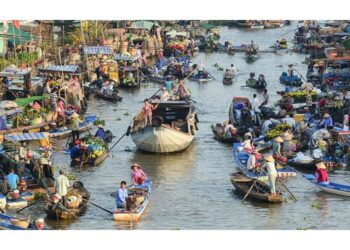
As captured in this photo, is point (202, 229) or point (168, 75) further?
point (168, 75)

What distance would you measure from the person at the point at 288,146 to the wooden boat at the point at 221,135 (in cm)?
158

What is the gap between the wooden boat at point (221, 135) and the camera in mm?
23297

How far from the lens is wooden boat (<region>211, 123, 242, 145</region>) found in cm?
2330

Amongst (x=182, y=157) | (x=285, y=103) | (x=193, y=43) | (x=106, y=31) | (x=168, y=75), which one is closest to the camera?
(x=182, y=157)

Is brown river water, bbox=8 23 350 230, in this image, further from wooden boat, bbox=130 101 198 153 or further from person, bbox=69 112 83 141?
person, bbox=69 112 83 141

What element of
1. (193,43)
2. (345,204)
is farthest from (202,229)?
(193,43)

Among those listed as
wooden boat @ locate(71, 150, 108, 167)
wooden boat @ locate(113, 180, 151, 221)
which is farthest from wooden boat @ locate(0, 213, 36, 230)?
wooden boat @ locate(71, 150, 108, 167)

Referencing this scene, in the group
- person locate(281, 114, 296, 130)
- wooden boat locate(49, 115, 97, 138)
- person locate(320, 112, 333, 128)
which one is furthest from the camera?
wooden boat locate(49, 115, 97, 138)

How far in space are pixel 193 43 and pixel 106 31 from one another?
4017 mm

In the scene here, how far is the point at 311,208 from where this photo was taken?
18.4 meters

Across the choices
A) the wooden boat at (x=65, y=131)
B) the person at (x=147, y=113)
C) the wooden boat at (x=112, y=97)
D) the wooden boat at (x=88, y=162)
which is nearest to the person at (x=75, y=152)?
the wooden boat at (x=88, y=162)

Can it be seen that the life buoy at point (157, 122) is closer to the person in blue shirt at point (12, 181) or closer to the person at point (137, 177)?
the person at point (137, 177)

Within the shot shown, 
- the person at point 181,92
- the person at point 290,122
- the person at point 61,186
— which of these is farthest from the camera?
the person at point 181,92

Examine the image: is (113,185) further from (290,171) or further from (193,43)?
(193,43)
